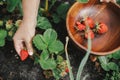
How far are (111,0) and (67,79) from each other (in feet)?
1.40

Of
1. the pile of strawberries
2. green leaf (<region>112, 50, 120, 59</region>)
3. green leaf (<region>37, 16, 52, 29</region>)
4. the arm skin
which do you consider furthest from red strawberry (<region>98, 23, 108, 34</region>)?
the arm skin

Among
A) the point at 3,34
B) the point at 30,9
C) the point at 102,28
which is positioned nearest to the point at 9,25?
the point at 3,34

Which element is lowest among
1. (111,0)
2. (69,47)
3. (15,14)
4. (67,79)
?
(67,79)

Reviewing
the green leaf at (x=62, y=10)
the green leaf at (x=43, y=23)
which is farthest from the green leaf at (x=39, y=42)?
the green leaf at (x=62, y=10)

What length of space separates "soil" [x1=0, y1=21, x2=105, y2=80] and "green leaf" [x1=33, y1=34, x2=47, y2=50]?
0.15 m

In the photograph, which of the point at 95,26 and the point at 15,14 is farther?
the point at 15,14

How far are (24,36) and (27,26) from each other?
6 centimetres

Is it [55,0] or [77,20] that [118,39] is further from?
[55,0]

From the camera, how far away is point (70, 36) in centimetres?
144

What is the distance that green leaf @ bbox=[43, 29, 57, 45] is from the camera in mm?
1442

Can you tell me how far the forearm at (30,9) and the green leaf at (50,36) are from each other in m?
0.17

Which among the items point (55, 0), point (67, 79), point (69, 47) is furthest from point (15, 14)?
point (67, 79)

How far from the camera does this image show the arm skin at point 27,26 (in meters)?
1.23

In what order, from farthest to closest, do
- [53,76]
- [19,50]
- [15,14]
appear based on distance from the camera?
[15,14] < [53,76] < [19,50]
